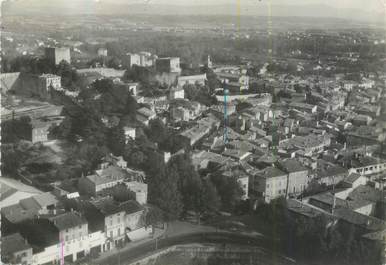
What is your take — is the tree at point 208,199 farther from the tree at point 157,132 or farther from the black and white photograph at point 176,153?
the tree at point 157,132

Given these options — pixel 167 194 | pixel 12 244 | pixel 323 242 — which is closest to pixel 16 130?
pixel 167 194

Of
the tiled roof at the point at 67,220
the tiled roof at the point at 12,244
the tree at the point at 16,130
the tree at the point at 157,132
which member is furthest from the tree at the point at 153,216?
the tree at the point at 16,130

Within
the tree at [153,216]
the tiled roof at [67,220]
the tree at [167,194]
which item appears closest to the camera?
the tiled roof at [67,220]

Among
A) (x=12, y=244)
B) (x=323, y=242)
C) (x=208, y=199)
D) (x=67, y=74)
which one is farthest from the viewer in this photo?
(x=67, y=74)

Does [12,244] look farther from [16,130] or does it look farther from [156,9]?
[156,9]

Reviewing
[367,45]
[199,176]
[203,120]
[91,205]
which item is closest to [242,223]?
[199,176]

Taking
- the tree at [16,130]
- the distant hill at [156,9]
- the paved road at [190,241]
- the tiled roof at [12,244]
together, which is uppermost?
the distant hill at [156,9]
